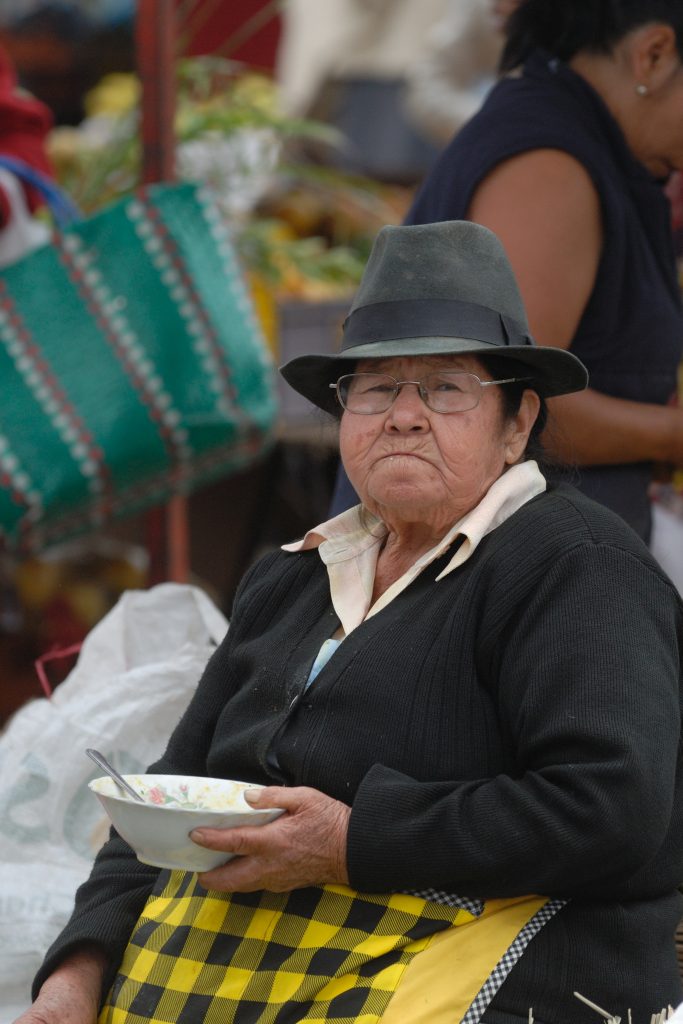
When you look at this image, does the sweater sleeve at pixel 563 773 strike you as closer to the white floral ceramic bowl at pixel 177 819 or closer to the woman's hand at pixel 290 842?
the woman's hand at pixel 290 842

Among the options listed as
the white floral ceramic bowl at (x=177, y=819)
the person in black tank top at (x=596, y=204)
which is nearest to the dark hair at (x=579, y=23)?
the person in black tank top at (x=596, y=204)

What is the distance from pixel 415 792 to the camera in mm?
1735

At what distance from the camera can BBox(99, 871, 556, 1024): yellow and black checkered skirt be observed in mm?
1729

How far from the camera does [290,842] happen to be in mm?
1746

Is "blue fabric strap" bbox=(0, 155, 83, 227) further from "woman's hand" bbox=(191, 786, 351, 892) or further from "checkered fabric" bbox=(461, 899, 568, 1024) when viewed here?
"checkered fabric" bbox=(461, 899, 568, 1024)

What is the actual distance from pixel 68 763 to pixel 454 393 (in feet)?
3.49

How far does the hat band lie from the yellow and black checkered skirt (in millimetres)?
712

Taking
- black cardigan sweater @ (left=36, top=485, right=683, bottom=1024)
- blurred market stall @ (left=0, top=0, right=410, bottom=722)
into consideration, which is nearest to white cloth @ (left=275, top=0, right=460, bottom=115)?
blurred market stall @ (left=0, top=0, right=410, bottom=722)

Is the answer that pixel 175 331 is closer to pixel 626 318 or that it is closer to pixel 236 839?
pixel 626 318

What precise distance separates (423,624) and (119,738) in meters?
0.92

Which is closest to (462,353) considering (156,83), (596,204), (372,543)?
(372,543)

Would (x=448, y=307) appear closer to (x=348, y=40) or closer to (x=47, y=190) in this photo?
(x=47, y=190)

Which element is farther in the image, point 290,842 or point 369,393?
point 369,393

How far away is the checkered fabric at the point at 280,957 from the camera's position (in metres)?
1.75
